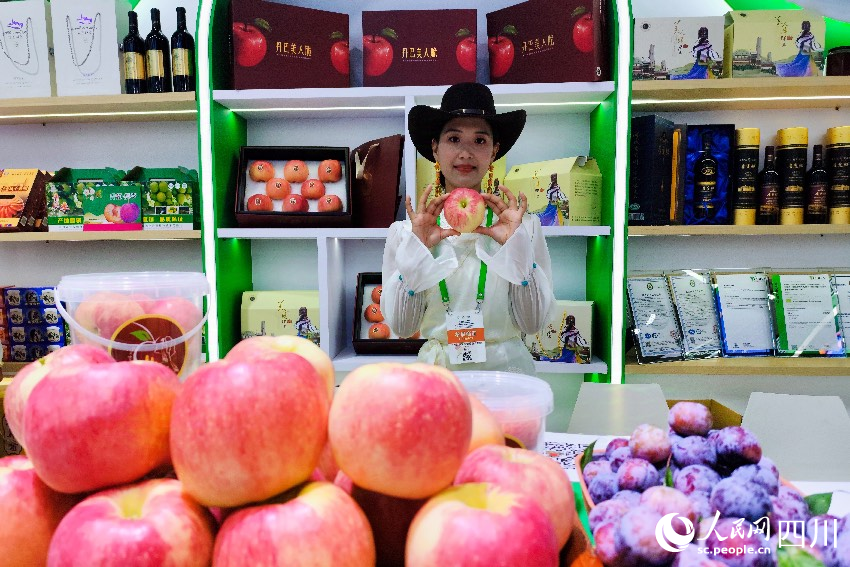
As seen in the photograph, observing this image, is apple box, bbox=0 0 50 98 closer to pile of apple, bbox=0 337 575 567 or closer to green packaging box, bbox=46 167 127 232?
green packaging box, bbox=46 167 127 232

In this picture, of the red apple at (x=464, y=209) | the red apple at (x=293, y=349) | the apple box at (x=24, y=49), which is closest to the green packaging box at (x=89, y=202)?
the apple box at (x=24, y=49)

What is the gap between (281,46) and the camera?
2.25 m

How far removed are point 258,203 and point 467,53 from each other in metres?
1.05

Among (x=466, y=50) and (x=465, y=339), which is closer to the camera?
(x=465, y=339)

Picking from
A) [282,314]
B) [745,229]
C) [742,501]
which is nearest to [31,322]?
[282,314]

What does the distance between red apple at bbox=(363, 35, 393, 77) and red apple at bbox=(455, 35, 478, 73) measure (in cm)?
27

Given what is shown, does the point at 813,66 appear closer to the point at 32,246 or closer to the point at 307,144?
the point at 307,144

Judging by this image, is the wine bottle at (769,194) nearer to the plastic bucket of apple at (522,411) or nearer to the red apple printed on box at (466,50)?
the red apple printed on box at (466,50)

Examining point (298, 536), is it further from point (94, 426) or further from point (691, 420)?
point (691, 420)

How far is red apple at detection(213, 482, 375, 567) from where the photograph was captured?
0.43 m

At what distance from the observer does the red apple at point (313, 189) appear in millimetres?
2410

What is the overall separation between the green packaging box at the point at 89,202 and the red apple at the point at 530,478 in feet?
7.33

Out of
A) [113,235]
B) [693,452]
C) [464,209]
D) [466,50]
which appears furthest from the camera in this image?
[113,235]

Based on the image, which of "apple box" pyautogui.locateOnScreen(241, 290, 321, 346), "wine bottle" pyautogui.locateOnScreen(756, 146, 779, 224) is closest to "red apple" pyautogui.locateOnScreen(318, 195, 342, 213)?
"apple box" pyautogui.locateOnScreen(241, 290, 321, 346)
